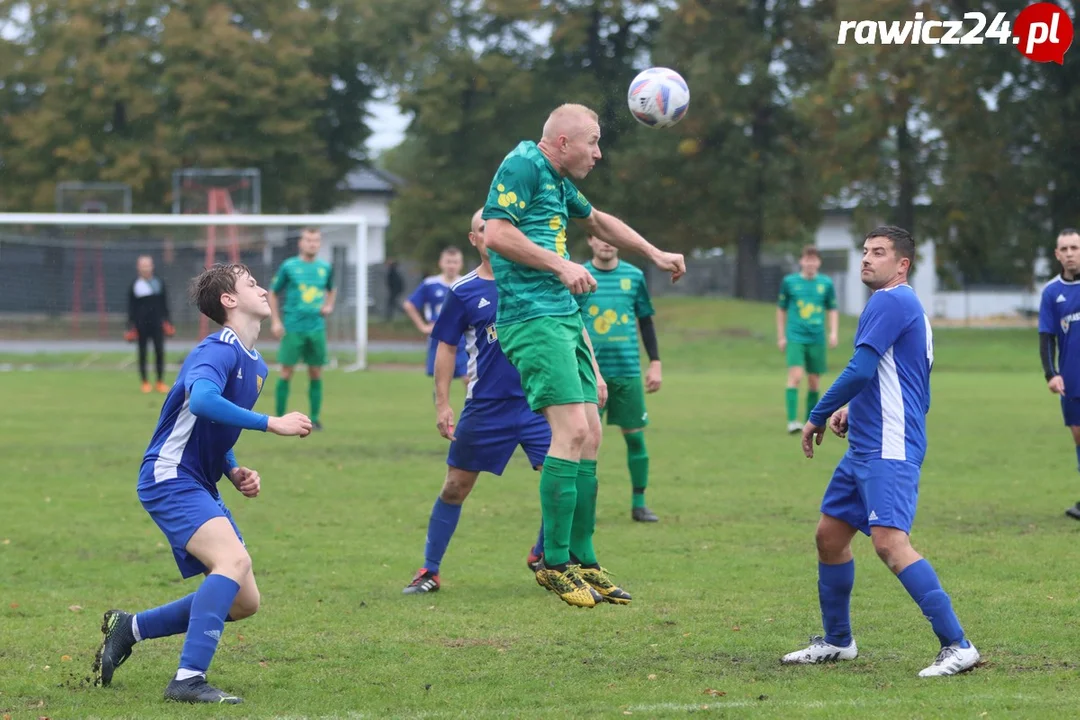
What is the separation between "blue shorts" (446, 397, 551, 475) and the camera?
7.82m

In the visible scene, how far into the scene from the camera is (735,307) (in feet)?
142

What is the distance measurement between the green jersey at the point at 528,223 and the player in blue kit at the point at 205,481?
132 cm

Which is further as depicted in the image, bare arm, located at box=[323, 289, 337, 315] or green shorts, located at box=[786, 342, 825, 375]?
bare arm, located at box=[323, 289, 337, 315]

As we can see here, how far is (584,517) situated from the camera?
23.2 feet

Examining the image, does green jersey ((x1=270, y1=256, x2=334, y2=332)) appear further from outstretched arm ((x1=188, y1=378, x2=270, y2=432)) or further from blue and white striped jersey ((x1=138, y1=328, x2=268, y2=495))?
outstretched arm ((x1=188, y1=378, x2=270, y2=432))

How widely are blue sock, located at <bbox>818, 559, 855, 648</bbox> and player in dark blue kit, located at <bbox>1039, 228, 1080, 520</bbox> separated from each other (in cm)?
520

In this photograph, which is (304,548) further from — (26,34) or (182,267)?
(26,34)

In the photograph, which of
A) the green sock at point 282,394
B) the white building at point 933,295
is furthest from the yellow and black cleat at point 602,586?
the white building at point 933,295

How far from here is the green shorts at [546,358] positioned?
6.53m

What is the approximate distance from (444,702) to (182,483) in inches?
53.6

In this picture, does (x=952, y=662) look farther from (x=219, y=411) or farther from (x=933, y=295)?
(x=933, y=295)

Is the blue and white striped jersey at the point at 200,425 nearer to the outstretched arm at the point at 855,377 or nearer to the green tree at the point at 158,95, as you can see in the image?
the outstretched arm at the point at 855,377

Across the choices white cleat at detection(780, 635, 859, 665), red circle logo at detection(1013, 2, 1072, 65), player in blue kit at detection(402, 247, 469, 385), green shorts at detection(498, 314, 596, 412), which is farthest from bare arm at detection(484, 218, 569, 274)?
red circle logo at detection(1013, 2, 1072, 65)

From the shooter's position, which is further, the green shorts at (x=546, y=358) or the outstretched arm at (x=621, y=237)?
the outstretched arm at (x=621, y=237)
